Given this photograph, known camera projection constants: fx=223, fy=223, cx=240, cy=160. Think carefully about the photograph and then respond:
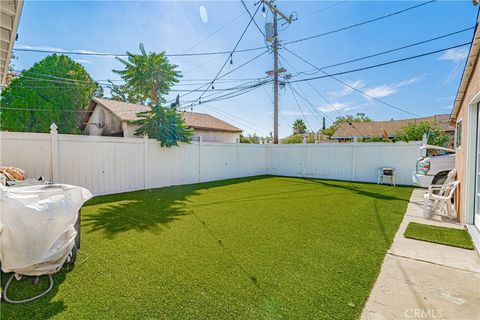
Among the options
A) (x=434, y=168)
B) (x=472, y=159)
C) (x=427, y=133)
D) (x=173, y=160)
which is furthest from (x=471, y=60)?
(x=427, y=133)

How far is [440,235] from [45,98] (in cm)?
2061

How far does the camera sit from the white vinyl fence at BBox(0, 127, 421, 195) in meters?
5.53

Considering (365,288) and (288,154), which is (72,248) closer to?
(365,288)

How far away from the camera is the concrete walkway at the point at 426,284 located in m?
1.88

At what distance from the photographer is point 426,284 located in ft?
7.54

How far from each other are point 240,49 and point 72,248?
1063 cm

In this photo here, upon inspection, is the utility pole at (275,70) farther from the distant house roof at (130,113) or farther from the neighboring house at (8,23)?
the neighboring house at (8,23)

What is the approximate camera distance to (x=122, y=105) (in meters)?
12.4

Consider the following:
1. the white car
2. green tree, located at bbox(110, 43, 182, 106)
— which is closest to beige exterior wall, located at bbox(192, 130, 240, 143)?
green tree, located at bbox(110, 43, 182, 106)

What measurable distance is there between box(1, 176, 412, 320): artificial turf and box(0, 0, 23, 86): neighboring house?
116 inches

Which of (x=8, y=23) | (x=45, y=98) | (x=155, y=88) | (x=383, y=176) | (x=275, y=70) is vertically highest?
(x=275, y=70)

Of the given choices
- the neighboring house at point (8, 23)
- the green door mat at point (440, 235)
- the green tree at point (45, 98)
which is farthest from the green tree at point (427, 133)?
the green tree at point (45, 98)

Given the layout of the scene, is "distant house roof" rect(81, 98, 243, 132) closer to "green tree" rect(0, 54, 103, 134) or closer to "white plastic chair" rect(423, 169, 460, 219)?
"green tree" rect(0, 54, 103, 134)

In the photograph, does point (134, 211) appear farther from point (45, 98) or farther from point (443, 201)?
point (45, 98)
